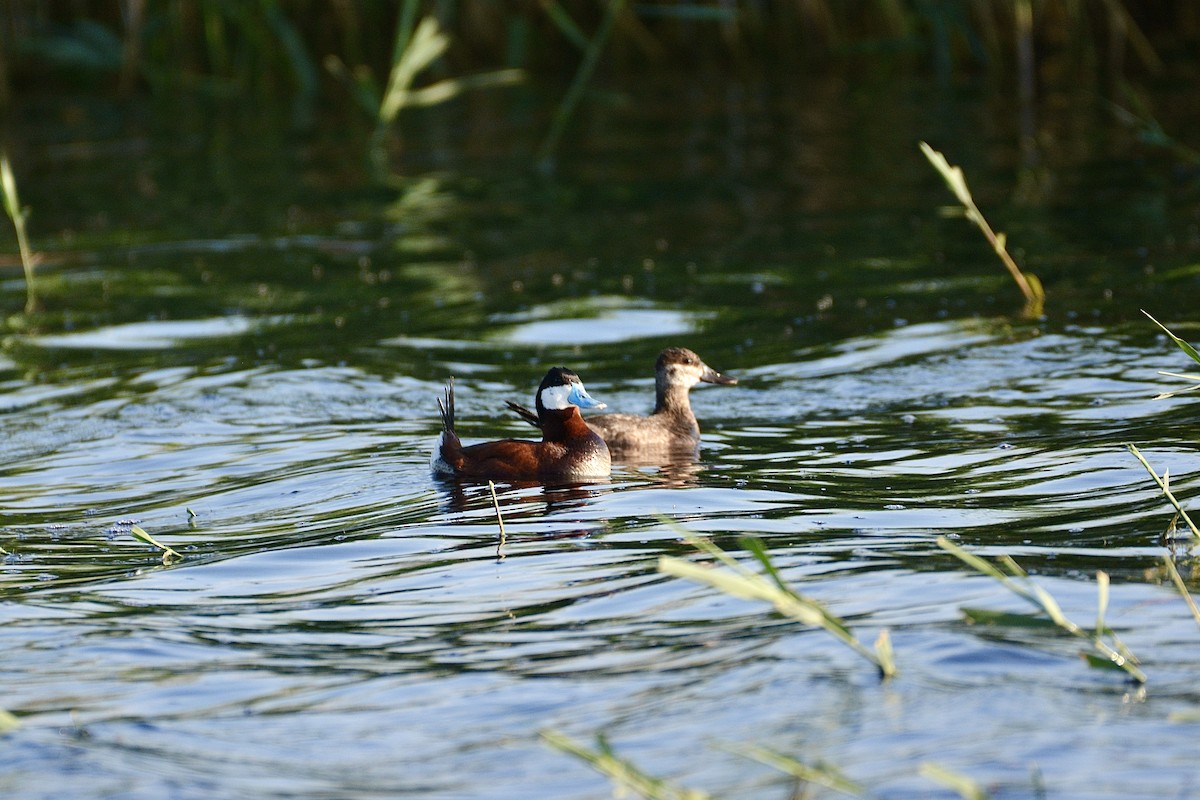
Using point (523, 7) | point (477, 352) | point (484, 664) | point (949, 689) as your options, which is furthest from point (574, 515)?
point (523, 7)

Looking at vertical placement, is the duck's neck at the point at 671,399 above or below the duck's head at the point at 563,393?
below

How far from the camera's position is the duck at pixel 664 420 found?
28.1ft

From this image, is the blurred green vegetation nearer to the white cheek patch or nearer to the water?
the water

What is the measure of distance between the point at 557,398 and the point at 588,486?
0.46m

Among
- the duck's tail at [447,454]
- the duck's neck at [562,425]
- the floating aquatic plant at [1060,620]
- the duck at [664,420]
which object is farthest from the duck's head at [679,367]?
the floating aquatic plant at [1060,620]

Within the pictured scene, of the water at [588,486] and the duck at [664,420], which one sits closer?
the water at [588,486]

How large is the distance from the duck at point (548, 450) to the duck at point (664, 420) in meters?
0.34

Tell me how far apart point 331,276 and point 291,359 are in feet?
8.48

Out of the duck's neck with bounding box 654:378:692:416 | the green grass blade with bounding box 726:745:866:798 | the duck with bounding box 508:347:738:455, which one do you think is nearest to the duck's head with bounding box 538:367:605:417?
the duck with bounding box 508:347:738:455

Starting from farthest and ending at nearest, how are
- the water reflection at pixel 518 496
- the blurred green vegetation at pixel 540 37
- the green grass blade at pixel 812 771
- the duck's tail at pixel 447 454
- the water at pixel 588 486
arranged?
the blurred green vegetation at pixel 540 37 < the duck's tail at pixel 447 454 < the water reflection at pixel 518 496 < the water at pixel 588 486 < the green grass blade at pixel 812 771

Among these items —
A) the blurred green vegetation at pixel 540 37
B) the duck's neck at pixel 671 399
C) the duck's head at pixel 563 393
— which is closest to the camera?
the duck's head at pixel 563 393

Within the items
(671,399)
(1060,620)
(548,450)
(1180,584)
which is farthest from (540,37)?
(1060,620)

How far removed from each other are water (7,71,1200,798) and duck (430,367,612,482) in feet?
0.60

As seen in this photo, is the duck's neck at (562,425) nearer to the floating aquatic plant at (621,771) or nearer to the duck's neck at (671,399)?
the duck's neck at (671,399)
